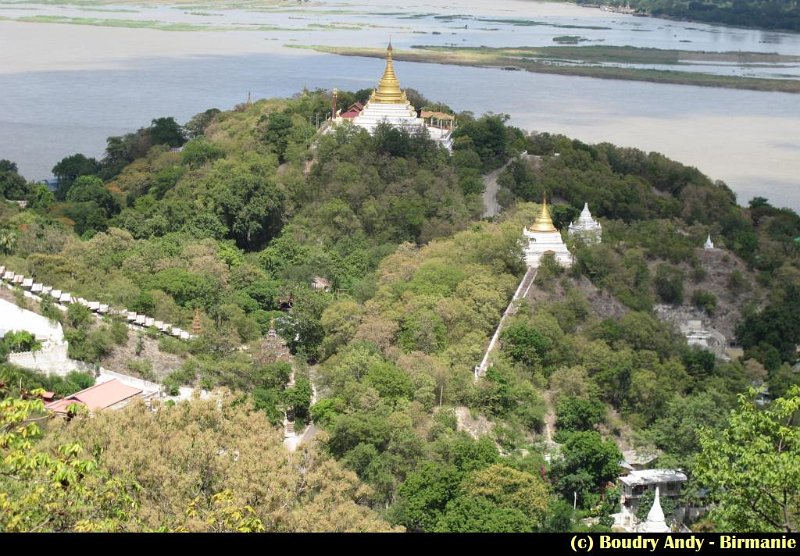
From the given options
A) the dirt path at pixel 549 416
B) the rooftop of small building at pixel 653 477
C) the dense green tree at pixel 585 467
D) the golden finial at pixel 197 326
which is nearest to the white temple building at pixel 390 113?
the golden finial at pixel 197 326

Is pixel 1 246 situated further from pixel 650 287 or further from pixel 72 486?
pixel 72 486

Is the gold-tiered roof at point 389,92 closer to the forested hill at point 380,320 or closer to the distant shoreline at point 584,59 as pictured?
the forested hill at point 380,320

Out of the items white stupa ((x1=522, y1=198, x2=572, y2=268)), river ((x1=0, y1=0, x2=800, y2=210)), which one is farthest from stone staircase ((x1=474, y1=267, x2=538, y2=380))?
river ((x1=0, y1=0, x2=800, y2=210))

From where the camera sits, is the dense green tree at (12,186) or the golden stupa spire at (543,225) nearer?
the golden stupa spire at (543,225)

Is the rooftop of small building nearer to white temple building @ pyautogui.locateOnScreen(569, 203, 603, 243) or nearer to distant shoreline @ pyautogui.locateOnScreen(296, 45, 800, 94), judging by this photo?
white temple building @ pyautogui.locateOnScreen(569, 203, 603, 243)

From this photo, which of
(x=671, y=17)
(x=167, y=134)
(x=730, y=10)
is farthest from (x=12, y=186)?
(x=671, y=17)

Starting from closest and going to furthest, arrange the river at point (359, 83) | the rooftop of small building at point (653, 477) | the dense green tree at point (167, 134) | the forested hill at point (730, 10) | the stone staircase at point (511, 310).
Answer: the rooftop of small building at point (653, 477)
the stone staircase at point (511, 310)
the dense green tree at point (167, 134)
the river at point (359, 83)
the forested hill at point (730, 10)
